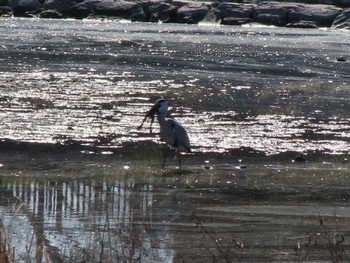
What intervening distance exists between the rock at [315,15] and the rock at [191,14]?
4767 mm

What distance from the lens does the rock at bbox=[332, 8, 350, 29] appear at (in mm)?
53844

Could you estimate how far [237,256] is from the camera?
7465 mm

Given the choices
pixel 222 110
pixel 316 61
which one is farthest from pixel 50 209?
pixel 316 61

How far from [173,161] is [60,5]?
4678 centimetres

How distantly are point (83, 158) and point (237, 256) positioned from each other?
548 cm

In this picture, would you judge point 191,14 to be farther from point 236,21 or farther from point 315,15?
point 315,15

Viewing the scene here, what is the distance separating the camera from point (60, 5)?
5878cm

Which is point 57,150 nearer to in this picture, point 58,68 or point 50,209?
point 50,209

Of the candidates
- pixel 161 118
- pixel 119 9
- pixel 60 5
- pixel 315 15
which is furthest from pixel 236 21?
pixel 161 118

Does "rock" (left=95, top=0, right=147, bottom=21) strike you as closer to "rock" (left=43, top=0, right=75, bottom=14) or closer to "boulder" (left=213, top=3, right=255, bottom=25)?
"rock" (left=43, top=0, right=75, bottom=14)

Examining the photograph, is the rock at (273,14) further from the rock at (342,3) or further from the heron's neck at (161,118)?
the heron's neck at (161,118)

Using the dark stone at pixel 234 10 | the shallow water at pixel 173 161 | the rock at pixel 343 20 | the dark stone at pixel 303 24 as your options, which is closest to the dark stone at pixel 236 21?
the dark stone at pixel 234 10

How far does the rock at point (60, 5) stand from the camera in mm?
58562

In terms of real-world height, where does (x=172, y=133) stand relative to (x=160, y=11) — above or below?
above
